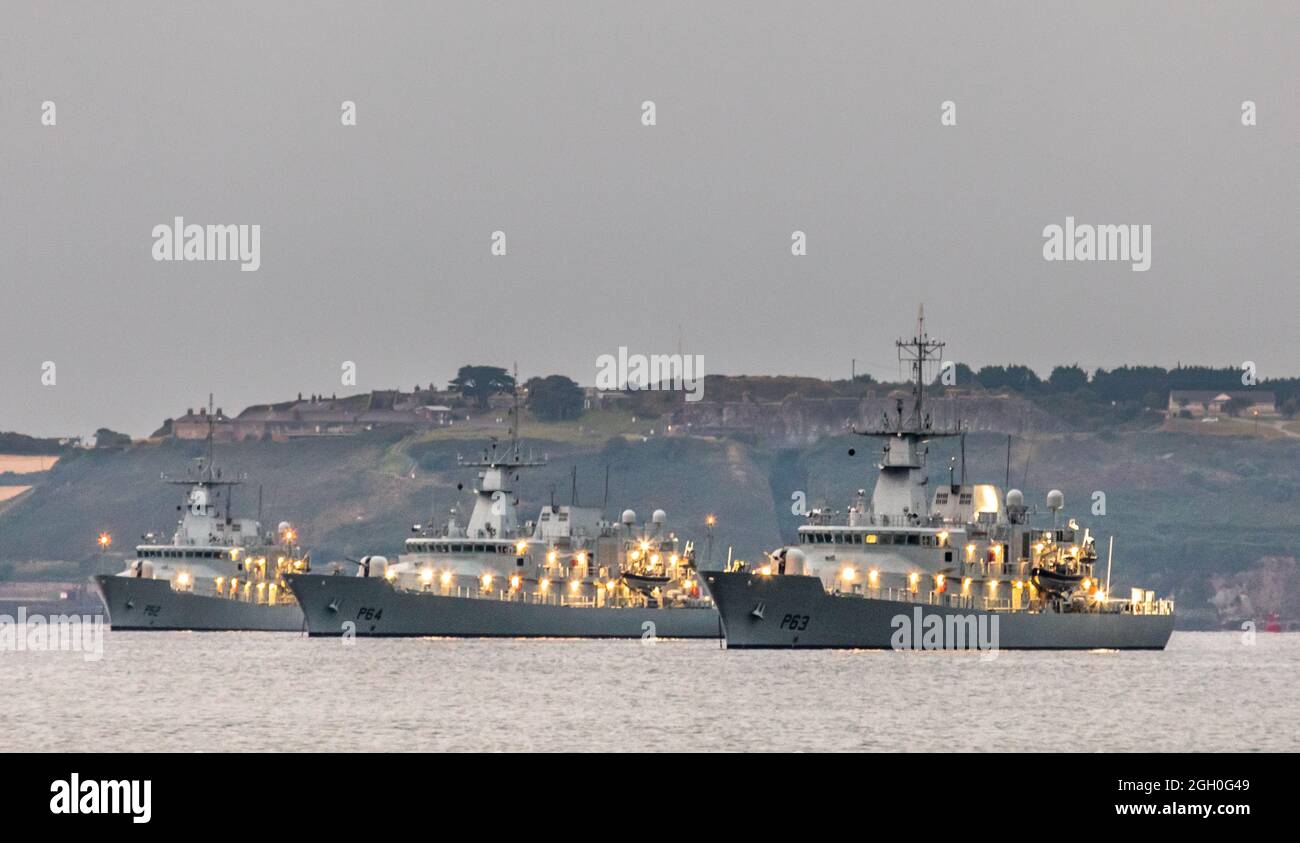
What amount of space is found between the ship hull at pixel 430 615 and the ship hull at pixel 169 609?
14145 mm

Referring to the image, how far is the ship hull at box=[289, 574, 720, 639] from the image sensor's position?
341ft

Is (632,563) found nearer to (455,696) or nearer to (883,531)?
(883,531)

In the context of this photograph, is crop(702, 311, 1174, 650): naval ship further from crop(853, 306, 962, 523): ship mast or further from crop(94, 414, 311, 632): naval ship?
crop(94, 414, 311, 632): naval ship

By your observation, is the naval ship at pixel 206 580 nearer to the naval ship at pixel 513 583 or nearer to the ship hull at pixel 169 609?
the ship hull at pixel 169 609

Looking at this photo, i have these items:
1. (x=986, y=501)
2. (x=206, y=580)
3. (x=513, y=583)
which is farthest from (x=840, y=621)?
(x=206, y=580)

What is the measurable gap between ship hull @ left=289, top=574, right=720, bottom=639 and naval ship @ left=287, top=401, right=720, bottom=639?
0.16 feet

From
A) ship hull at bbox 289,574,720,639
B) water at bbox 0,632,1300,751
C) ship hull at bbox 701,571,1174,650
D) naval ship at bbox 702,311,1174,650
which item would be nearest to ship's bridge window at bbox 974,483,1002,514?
naval ship at bbox 702,311,1174,650

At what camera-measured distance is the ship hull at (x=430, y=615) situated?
10388 cm

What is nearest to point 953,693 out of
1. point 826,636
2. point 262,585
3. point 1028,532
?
point 826,636

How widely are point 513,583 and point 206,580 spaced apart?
2532 cm

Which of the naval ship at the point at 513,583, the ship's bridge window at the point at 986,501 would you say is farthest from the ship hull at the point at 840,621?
the naval ship at the point at 513,583

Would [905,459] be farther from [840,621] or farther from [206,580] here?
[206,580]

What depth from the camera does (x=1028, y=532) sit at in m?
89.1
